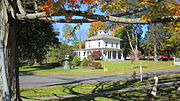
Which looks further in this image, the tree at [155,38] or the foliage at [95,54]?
the tree at [155,38]

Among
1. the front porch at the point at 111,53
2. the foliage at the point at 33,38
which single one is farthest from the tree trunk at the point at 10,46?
the front porch at the point at 111,53

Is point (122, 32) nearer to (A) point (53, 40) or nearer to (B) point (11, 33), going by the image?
(A) point (53, 40)

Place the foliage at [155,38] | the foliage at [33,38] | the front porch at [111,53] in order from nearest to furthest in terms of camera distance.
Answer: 1. the foliage at [33,38]
2. the front porch at [111,53]
3. the foliage at [155,38]

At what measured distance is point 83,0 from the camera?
18.9 ft

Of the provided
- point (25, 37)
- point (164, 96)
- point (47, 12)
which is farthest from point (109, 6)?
point (25, 37)

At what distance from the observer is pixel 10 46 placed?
5012mm

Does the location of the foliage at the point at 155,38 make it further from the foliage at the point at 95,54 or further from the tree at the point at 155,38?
the foliage at the point at 95,54

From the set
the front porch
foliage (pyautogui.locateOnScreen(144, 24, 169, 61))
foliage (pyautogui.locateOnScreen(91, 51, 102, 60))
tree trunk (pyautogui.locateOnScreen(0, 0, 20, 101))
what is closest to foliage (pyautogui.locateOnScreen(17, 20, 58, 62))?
tree trunk (pyautogui.locateOnScreen(0, 0, 20, 101))

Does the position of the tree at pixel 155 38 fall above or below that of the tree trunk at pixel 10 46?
above

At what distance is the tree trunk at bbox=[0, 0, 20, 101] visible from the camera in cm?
473

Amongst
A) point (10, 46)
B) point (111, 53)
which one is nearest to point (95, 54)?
point (111, 53)

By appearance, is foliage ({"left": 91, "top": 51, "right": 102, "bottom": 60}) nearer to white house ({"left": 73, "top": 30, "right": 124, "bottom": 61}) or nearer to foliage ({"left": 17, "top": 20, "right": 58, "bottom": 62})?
white house ({"left": 73, "top": 30, "right": 124, "bottom": 61})

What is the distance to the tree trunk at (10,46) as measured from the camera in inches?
186

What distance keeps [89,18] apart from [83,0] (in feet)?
3.85
